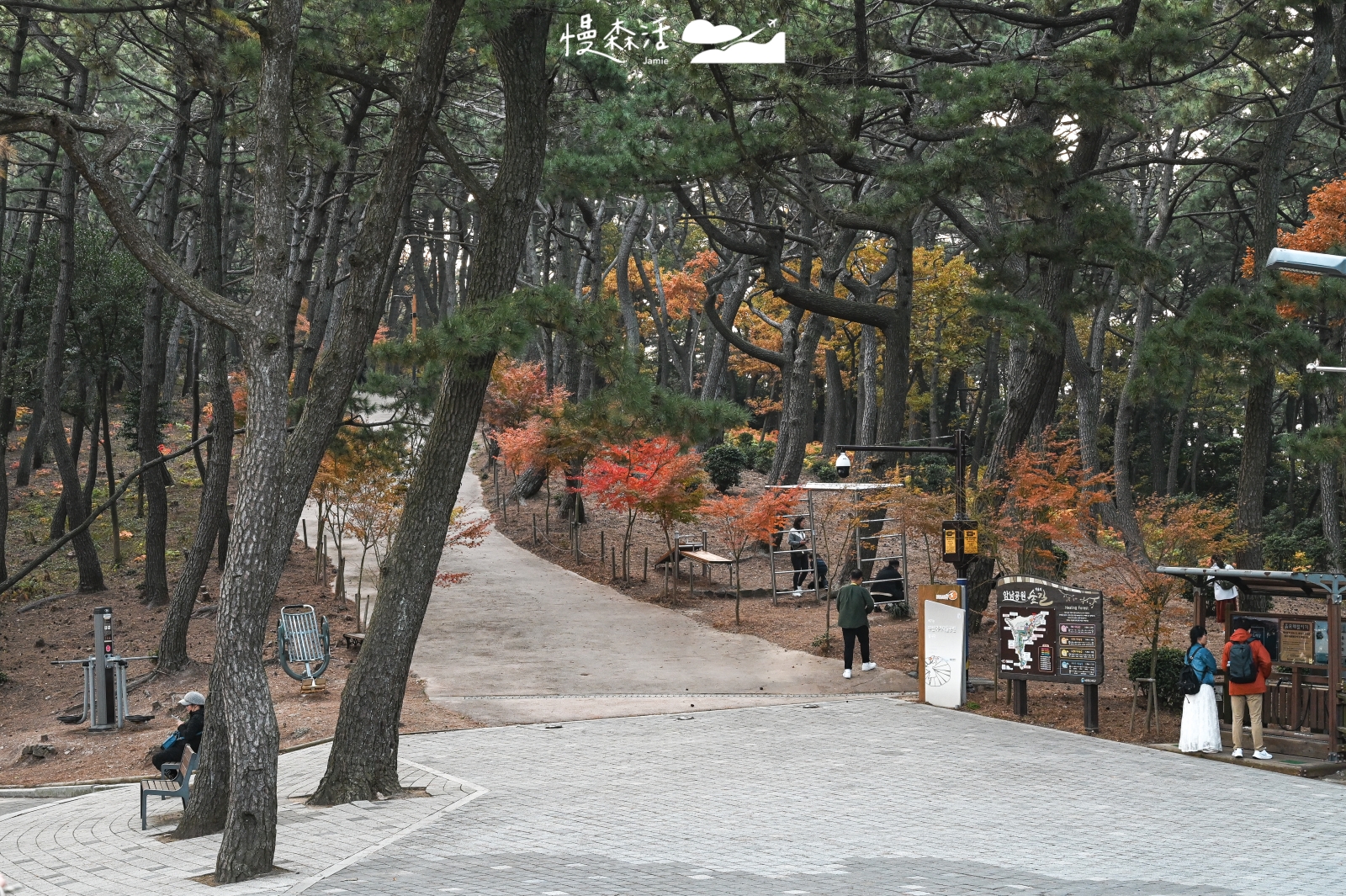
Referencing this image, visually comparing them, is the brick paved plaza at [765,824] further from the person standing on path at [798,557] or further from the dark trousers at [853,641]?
the person standing on path at [798,557]

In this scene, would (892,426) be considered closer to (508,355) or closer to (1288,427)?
(508,355)

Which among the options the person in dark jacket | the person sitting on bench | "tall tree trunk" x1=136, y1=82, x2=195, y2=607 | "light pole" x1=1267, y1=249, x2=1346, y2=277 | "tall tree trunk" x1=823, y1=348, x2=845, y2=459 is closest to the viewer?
"light pole" x1=1267, y1=249, x2=1346, y2=277

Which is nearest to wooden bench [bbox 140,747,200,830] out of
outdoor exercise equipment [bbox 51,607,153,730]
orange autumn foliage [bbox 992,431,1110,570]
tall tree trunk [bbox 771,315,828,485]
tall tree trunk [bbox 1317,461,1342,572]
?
outdoor exercise equipment [bbox 51,607,153,730]

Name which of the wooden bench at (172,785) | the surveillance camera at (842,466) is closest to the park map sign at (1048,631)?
the surveillance camera at (842,466)

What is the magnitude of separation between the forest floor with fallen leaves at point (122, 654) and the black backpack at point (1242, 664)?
9057mm

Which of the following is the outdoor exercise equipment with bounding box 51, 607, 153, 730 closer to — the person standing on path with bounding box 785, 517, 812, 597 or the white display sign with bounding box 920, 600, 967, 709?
the white display sign with bounding box 920, 600, 967, 709

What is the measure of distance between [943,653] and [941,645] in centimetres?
10

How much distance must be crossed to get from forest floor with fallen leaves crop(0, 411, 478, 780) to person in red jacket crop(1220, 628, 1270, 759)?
905 cm

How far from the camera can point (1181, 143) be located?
103ft

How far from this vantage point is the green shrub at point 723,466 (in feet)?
108

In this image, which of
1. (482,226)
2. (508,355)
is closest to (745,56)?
(482,226)

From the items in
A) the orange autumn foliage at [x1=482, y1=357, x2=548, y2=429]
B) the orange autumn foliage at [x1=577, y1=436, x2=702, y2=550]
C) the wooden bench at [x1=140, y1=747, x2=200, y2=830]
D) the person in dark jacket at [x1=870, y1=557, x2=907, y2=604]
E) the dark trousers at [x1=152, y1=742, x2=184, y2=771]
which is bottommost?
the wooden bench at [x1=140, y1=747, x2=200, y2=830]

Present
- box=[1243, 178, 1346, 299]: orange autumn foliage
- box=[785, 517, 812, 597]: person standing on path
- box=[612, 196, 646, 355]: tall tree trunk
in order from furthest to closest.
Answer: box=[612, 196, 646, 355]: tall tree trunk < box=[785, 517, 812, 597]: person standing on path < box=[1243, 178, 1346, 299]: orange autumn foliage

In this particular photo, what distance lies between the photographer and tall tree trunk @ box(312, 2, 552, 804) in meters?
11.3
